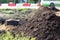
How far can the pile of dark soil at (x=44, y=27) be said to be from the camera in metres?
7.00

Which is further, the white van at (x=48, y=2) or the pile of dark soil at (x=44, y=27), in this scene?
the white van at (x=48, y=2)

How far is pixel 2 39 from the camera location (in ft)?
18.7

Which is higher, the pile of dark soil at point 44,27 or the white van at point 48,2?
the pile of dark soil at point 44,27

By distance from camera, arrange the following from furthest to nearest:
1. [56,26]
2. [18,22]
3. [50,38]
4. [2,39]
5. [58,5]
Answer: [58,5] < [18,22] < [56,26] < [50,38] < [2,39]

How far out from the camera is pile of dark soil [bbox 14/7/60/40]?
700 cm

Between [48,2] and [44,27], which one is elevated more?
[44,27]

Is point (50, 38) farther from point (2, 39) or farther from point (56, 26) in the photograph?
point (2, 39)

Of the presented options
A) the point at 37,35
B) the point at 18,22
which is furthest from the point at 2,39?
the point at 18,22

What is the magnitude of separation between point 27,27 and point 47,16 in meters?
0.65

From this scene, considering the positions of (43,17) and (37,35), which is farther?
(43,17)

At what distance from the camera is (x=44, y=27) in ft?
24.1

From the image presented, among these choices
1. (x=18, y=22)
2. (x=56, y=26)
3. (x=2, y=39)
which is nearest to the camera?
(x=2, y=39)

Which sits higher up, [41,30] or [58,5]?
[41,30]

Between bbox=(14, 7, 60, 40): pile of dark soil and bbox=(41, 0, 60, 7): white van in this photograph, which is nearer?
bbox=(14, 7, 60, 40): pile of dark soil
